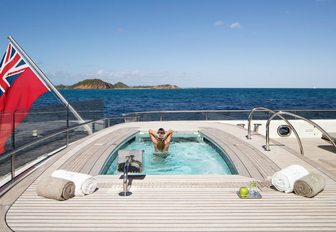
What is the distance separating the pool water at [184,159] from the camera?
930cm

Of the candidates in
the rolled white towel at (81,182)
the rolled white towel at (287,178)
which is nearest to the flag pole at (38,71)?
the rolled white towel at (81,182)

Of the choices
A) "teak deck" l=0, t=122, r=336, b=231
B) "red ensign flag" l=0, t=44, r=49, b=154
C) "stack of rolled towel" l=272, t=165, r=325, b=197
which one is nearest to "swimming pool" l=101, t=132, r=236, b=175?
"teak deck" l=0, t=122, r=336, b=231

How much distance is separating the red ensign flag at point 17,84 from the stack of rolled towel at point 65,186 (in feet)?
11.8

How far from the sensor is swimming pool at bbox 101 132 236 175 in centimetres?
895

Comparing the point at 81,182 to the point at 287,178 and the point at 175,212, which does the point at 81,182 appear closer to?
the point at 175,212

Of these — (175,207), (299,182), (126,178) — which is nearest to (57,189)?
(126,178)

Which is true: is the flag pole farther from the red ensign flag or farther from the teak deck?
the teak deck

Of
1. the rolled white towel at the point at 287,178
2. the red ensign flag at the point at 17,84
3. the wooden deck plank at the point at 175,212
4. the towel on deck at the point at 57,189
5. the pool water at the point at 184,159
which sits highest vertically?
the red ensign flag at the point at 17,84

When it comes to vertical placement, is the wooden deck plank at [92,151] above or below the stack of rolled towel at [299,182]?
below

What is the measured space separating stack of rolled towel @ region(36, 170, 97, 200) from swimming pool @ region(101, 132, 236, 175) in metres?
2.45

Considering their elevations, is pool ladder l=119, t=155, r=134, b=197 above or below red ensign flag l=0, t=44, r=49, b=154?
below

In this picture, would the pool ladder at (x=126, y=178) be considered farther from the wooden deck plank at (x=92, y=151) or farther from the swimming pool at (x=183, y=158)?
the swimming pool at (x=183, y=158)

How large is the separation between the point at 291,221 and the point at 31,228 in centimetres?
385

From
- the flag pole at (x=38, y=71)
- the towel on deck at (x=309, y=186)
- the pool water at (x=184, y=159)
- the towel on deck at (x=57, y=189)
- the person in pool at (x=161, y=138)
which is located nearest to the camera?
the towel on deck at (x=57, y=189)
